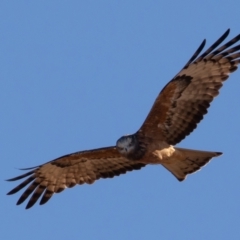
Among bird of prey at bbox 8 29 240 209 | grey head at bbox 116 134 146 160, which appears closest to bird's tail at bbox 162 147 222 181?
bird of prey at bbox 8 29 240 209

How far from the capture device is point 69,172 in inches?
584

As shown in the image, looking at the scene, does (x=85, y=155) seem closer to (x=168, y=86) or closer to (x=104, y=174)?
(x=104, y=174)

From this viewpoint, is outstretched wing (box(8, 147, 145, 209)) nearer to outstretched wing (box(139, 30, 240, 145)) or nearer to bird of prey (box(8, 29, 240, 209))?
bird of prey (box(8, 29, 240, 209))

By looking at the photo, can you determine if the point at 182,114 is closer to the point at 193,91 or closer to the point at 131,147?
the point at 193,91

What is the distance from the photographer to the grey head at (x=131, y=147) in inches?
531

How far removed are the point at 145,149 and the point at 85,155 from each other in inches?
48.0

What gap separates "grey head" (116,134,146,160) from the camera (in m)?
13.5

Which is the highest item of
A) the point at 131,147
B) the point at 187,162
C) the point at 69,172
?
the point at 69,172

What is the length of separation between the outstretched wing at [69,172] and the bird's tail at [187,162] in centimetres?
80

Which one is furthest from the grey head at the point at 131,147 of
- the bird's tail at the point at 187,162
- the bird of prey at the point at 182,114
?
the bird's tail at the point at 187,162

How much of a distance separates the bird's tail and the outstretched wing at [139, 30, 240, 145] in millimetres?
264

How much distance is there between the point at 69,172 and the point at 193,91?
2.62 m

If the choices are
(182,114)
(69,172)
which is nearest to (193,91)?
(182,114)

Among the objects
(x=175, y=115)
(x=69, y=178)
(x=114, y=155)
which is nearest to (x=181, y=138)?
(x=175, y=115)
